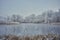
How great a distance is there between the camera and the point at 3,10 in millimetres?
1536

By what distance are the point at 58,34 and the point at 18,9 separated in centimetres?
63

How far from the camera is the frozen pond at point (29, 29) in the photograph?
4.98 ft

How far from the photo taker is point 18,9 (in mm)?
1556

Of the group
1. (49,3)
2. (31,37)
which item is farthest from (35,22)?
(49,3)

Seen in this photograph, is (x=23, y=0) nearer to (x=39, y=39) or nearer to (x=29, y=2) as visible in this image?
(x=29, y=2)

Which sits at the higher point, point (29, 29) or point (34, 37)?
point (29, 29)

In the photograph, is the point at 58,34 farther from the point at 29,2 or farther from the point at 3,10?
the point at 3,10

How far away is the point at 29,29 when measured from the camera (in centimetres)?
154

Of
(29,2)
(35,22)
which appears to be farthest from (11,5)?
(35,22)

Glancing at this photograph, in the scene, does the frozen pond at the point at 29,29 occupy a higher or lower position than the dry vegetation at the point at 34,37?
higher

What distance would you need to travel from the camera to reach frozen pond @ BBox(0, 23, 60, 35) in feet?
4.98

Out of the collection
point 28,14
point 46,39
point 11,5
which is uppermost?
point 11,5

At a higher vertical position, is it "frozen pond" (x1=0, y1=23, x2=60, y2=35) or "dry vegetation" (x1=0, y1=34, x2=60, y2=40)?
"frozen pond" (x1=0, y1=23, x2=60, y2=35)

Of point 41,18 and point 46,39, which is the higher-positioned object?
point 41,18
